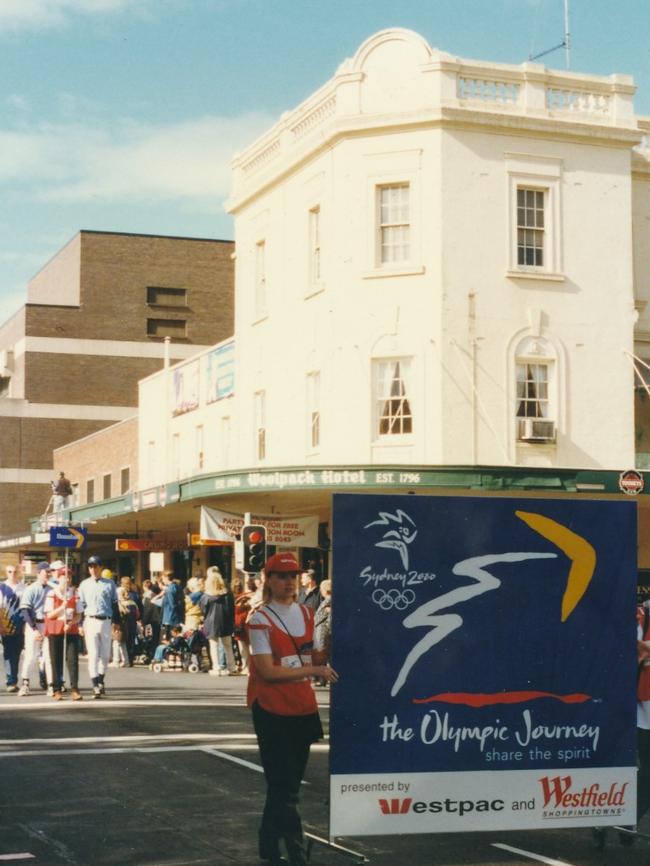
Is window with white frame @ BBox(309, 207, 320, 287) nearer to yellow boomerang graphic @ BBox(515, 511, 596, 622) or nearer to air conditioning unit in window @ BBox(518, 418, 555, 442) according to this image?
air conditioning unit in window @ BBox(518, 418, 555, 442)

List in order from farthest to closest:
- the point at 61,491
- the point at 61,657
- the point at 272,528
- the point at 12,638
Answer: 1. the point at 61,491
2. the point at 272,528
3. the point at 12,638
4. the point at 61,657

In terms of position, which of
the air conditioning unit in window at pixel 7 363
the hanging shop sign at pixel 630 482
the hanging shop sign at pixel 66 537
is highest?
the air conditioning unit in window at pixel 7 363

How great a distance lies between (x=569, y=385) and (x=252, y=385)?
7716 mm

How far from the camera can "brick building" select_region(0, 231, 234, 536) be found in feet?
197

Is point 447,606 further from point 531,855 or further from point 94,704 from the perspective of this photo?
point 94,704

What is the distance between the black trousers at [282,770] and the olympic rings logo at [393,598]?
849 millimetres

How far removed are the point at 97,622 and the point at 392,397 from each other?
1024 centimetres

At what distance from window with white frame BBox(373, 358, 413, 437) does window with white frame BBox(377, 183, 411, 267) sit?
2037mm

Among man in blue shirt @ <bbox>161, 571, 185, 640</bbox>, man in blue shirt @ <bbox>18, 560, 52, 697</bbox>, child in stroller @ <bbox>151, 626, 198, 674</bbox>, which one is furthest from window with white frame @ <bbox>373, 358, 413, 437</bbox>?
man in blue shirt @ <bbox>18, 560, 52, 697</bbox>

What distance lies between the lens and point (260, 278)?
1302 inches

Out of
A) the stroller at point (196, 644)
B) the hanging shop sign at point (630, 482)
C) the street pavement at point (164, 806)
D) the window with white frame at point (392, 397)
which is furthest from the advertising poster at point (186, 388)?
the street pavement at point (164, 806)

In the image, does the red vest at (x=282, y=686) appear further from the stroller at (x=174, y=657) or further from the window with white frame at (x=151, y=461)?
the window with white frame at (x=151, y=461)

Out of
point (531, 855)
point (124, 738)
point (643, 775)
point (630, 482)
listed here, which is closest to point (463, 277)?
point (630, 482)

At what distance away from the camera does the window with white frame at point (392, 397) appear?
28688 mm
